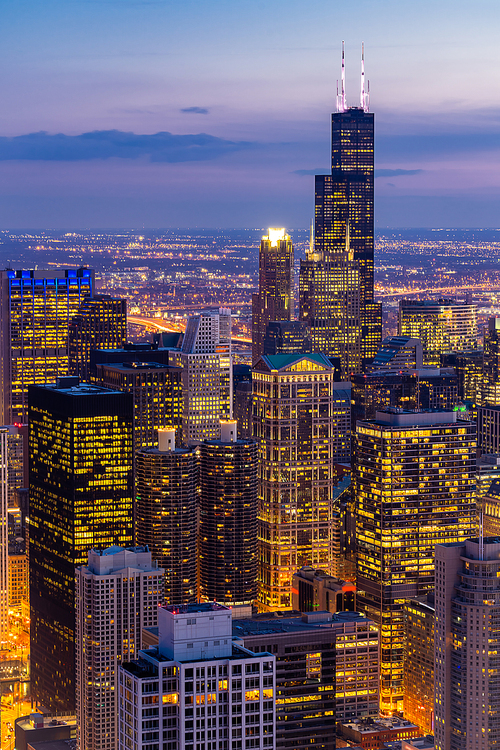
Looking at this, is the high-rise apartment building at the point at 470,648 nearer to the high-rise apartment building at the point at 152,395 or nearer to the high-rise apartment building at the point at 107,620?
the high-rise apartment building at the point at 107,620

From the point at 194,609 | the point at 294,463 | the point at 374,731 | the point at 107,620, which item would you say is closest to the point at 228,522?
the point at 294,463

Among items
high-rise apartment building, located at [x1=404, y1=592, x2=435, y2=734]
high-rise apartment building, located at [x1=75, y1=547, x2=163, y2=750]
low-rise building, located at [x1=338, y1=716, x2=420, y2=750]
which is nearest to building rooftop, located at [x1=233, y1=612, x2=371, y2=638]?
high-rise apartment building, located at [x1=404, y1=592, x2=435, y2=734]

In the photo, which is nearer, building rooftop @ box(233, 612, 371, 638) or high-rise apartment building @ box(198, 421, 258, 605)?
building rooftop @ box(233, 612, 371, 638)

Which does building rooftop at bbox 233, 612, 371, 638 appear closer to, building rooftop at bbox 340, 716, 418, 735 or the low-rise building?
building rooftop at bbox 340, 716, 418, 735

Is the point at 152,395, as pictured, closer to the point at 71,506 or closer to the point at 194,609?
the point at 71,506

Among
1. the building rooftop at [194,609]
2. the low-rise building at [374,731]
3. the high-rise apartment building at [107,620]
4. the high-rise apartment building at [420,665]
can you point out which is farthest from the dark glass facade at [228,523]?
the building rooftop at [194,609]

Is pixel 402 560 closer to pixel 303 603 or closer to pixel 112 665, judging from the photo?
pixel 303 603
